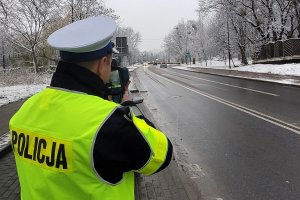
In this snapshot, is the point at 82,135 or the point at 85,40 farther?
the point at 85,40

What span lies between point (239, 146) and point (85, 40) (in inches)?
280

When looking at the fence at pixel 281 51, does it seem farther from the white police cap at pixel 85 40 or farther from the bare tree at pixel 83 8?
the white police cap at pixel 85 40

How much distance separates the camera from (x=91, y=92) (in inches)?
68.4

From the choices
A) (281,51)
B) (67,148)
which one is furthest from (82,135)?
(281,51)

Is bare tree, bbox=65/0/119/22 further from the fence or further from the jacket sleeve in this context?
the jacket sleeve

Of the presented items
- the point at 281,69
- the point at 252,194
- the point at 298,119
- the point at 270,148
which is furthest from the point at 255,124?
the point at 281,69

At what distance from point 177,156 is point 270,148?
182 cm

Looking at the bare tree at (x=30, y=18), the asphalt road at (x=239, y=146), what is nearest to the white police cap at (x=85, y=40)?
the asphalt road at (x=239, y=146)

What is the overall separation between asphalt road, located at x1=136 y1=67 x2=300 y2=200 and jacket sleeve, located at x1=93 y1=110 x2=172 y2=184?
399 centimetres

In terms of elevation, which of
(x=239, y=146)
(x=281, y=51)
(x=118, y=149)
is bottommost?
(x=239, y=146)

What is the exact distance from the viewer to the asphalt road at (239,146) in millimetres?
5879

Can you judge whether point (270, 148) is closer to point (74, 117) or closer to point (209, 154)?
point (209, 154)

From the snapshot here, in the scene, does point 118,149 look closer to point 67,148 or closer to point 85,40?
point 67,148

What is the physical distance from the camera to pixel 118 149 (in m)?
1.59
